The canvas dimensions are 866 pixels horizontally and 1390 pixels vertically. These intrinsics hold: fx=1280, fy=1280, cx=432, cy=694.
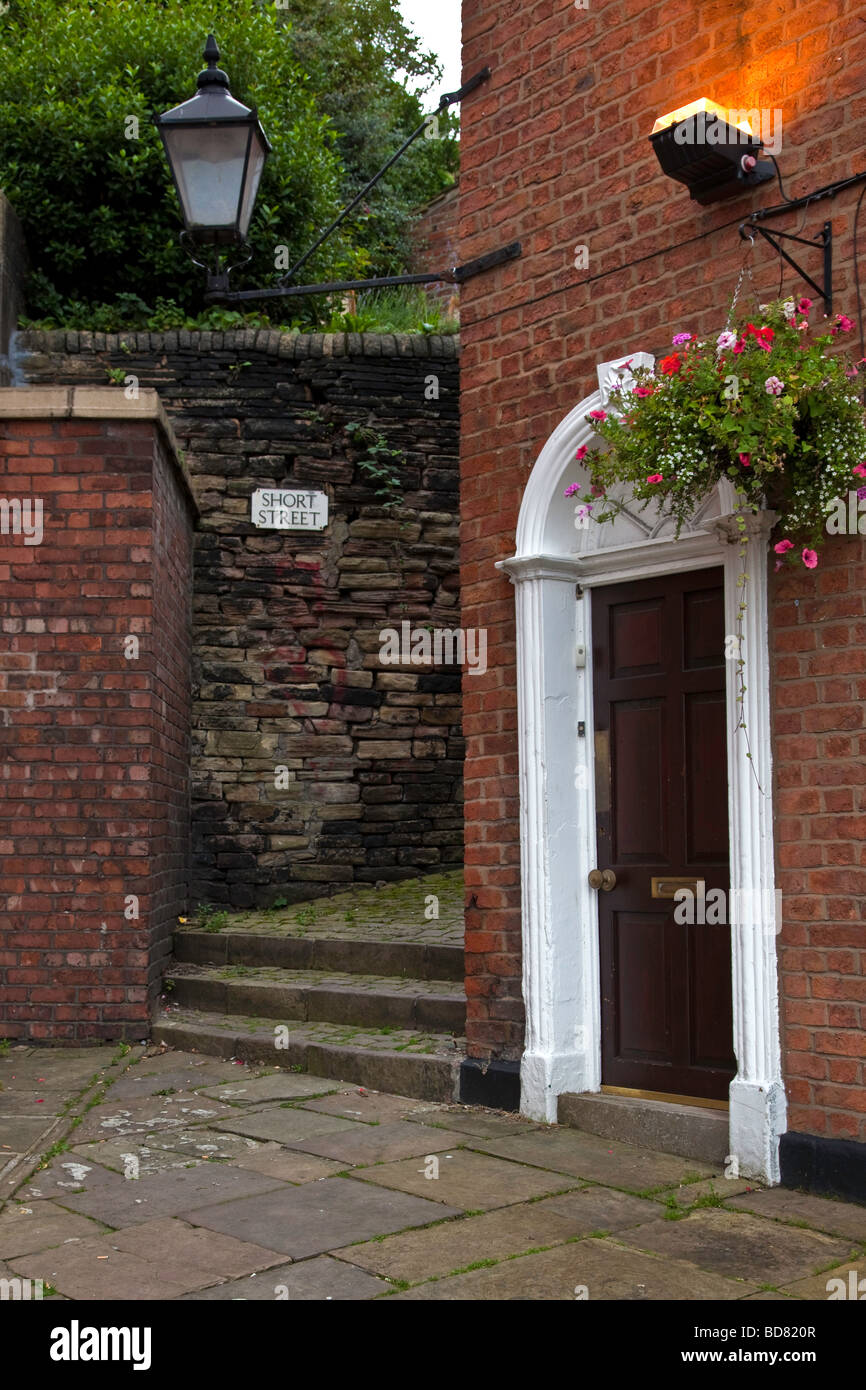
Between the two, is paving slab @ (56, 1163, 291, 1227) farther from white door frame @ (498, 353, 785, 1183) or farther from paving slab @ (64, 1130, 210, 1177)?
white door frame @ (498, 353, 785, 1183)

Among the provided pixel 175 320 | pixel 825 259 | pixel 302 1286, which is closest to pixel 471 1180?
pixel 302 1286

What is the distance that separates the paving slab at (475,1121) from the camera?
4.99 metres

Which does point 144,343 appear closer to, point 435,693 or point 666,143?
point 435,693

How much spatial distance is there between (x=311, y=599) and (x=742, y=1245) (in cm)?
614

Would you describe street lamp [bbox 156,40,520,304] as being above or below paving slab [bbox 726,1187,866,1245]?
above

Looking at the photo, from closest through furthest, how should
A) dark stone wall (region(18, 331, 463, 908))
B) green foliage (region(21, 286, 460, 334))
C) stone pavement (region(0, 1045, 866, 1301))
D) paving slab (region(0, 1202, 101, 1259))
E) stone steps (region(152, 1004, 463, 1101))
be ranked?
stone pavement (region(0, 1045, 866, 1301)) < paving slab (region(0, 1202, 101, 1259)) < stone steps (region(152, 1004, 463, 1101)) < dark stone wall (region(18, 331, 463, 908)) < green foliage (region(21, 286, 460, 334))

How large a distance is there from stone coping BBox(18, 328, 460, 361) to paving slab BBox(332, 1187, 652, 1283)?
21.7ft

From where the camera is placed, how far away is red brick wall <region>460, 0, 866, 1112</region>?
4.25 m

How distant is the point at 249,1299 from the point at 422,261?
14.4 m

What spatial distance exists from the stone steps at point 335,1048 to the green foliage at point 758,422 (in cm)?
274

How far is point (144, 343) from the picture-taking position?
29.6 ft

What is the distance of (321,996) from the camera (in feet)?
21.8

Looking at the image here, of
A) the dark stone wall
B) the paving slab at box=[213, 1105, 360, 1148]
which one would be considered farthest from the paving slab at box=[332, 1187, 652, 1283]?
the dark stone wall
